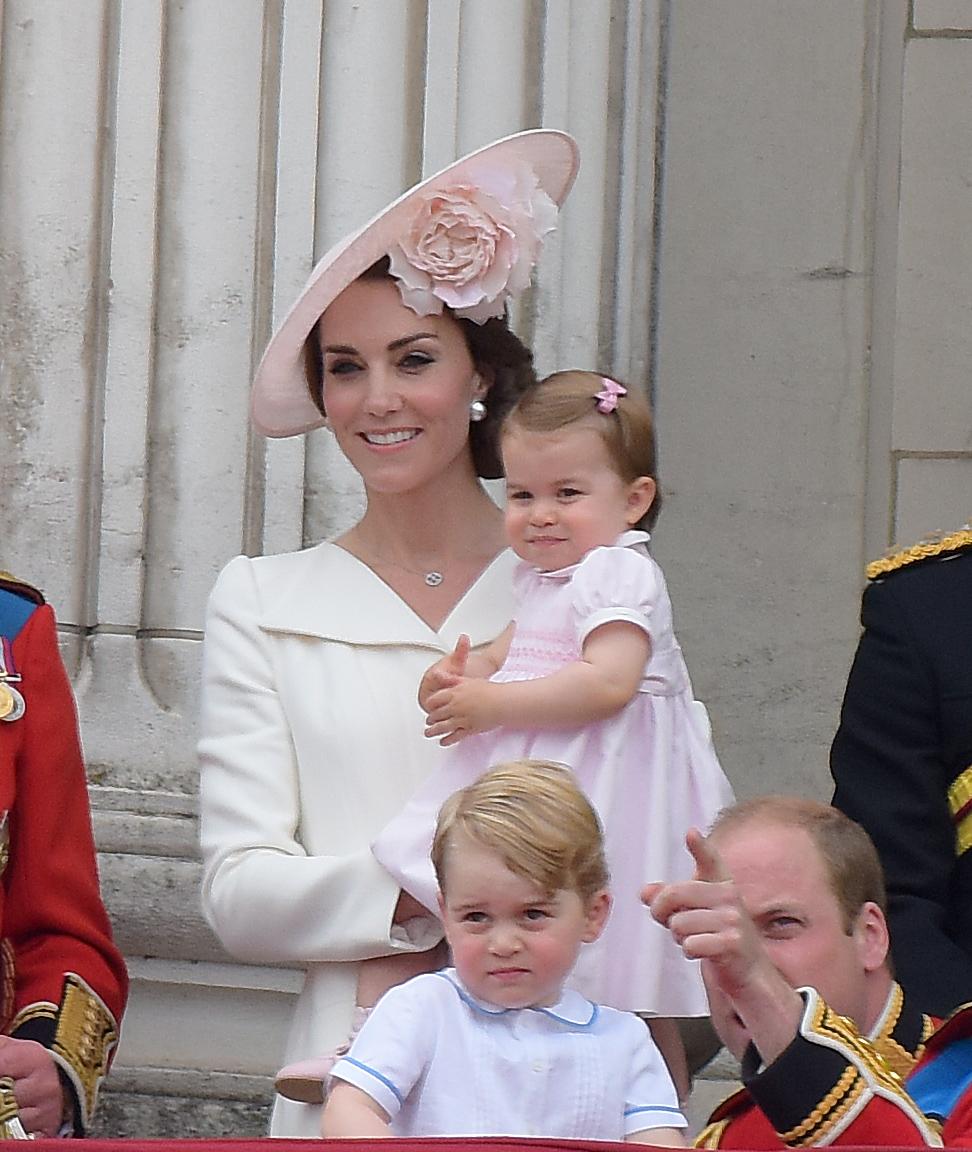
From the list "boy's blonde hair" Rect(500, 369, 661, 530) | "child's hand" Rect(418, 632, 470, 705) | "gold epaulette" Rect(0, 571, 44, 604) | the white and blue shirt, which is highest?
"boy's blonde hair" Rect(500, 369, 661, 530)

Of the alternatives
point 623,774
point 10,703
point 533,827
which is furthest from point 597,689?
point 10,703

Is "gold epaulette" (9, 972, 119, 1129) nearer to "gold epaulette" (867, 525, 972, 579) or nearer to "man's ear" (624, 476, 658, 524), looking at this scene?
"man's ear" (624, 476, 658, 524)

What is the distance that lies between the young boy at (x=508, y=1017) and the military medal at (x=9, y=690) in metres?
0.59

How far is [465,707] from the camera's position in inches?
115

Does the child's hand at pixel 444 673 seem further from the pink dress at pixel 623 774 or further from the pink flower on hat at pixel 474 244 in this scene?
the pink flower on hat at pixel 474 244

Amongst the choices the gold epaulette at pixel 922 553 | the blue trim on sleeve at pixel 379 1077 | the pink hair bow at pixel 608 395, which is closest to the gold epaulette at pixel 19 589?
the pink hair bow at pixel 608 395

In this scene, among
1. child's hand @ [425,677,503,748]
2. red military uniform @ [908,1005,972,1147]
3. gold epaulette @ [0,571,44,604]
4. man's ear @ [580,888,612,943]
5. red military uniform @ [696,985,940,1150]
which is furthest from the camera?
gold epaulette @ [0,571,44,604]

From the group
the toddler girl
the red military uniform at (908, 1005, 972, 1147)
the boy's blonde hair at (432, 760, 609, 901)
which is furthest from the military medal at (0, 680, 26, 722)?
the red military uniform at (908, 1005, 972, 1147)

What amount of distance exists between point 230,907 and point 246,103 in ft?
4.89

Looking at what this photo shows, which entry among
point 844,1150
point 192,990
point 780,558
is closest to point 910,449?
point 780,558

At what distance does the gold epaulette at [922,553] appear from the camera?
321 cm

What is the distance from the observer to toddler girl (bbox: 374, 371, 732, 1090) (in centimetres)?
294

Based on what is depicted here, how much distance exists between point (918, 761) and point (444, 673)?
529 millimetres

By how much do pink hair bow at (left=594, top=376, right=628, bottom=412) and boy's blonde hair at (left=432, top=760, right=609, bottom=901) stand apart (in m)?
0.52
